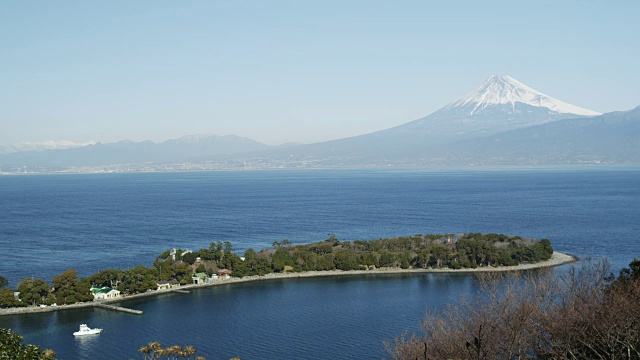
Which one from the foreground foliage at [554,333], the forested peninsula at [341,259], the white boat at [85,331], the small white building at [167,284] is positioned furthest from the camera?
the forested peninsula at [341,259]

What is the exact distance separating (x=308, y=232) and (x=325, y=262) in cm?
1120

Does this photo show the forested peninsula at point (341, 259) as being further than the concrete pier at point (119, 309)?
Yes

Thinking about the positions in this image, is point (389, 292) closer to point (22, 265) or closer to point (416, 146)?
point (22, 265)

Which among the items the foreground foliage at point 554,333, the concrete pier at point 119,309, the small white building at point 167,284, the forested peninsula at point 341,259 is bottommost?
the concrete pier at point 119,309

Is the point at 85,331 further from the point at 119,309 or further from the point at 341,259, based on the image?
the point at 341,259

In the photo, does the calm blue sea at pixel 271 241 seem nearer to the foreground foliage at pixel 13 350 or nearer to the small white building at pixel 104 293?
the small white building at pixel 104 293

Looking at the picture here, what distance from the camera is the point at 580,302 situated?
11.6m

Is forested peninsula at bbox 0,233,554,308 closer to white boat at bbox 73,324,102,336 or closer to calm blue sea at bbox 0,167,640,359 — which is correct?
calm blue sea at bbox 0,167,640,359

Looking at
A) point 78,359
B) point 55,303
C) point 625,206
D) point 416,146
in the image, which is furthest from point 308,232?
point 416,146

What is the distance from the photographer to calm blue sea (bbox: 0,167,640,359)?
727 inches

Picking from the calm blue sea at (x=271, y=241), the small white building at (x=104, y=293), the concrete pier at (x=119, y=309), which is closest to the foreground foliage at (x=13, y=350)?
the calm blue sea at (x=271, y=241)

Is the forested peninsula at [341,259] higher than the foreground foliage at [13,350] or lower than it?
lower

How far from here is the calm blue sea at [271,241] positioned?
18.5 meters

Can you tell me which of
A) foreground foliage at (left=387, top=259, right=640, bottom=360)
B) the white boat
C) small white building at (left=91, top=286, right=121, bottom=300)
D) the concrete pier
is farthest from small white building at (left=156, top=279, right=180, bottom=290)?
foreground foliage at (left=387, top=259, right=640, bottom=360)
